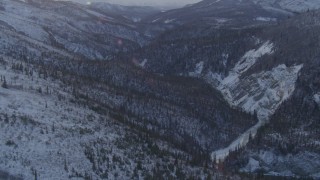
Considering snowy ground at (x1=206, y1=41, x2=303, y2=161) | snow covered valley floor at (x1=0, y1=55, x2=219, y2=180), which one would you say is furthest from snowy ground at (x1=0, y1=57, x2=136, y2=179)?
snowy ground at (x1=206, y1=41, x2=303, y2=161)

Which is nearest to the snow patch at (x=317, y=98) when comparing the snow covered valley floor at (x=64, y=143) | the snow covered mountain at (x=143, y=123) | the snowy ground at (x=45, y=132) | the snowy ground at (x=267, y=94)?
the snow covered mountain at (x=143, y=123)

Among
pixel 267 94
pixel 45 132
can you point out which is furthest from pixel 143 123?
pixel 267 94

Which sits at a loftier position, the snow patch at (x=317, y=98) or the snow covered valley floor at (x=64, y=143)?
the snow covered valley floor at (x=64, y=143)

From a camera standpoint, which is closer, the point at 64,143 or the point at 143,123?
the point at 64,143

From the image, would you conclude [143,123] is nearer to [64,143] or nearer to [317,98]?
[64,143]

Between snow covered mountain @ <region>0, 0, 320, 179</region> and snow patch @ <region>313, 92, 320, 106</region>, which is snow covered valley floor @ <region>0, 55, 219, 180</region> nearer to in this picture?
snow covered mountain @ <region>0, 0, 320, 179</region>

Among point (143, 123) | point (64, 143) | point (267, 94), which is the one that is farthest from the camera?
point (267, 94)

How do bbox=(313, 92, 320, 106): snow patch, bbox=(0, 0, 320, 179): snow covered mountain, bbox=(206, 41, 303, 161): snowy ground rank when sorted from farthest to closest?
bbox=(206, 41, 303, 161): snowy ground → bbox=(313, 92, 320, 106): snow patch → bbox=(0, 0, 320, 179): snow covered mountain

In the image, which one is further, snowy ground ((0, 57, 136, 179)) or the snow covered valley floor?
the snow covered valley floor

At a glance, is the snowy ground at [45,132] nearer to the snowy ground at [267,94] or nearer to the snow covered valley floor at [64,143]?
the snow covered valley floor at [64,143]

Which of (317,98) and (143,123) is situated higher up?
(143,123)

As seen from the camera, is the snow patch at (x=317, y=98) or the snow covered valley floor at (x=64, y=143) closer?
the snow covered valley floor at (x=64, y=143)
